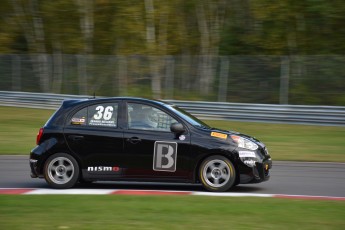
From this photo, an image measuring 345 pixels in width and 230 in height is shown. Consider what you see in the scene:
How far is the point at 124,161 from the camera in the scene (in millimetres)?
11477

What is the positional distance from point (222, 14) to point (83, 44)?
297 inches

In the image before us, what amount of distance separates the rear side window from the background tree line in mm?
15179

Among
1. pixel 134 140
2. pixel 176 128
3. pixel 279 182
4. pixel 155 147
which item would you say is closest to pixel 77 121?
pixel 134 140

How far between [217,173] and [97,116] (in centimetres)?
212

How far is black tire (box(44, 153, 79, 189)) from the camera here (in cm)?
1155

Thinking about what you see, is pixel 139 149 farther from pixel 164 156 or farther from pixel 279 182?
pixel 279 182

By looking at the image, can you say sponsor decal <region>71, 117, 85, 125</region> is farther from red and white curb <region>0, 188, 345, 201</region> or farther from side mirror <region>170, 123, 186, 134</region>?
side mirror <region>170, 123, 186, 134</region>

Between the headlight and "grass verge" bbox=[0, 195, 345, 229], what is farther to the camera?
the headlight

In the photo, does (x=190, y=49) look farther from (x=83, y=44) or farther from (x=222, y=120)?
(x=222, y=120)

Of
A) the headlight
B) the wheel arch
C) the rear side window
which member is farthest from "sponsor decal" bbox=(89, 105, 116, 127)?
the headlight

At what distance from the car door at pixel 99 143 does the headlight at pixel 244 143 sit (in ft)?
5.88

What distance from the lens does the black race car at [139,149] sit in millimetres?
11281

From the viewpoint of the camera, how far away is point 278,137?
70.5 ft

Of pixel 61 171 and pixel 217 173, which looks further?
pixel 61 171
